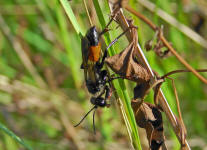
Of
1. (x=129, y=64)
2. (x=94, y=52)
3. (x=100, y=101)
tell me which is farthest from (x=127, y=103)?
(x=100, y=101)

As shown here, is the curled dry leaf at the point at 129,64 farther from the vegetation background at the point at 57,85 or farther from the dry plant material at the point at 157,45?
the vegetation background at the point at 57,85

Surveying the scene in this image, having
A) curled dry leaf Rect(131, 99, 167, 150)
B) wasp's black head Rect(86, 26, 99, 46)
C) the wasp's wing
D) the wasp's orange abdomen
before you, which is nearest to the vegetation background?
the wasp's wing

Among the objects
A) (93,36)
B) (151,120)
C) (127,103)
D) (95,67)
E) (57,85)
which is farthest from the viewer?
(57,85)

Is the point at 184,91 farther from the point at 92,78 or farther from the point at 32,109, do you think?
the point at 92,78

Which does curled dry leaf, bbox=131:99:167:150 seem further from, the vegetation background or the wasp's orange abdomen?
the vegetation background

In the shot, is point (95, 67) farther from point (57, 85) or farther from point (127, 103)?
point (57, 85)

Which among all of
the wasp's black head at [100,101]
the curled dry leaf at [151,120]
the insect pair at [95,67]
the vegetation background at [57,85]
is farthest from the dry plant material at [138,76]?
the vegetation background at [57,85]
